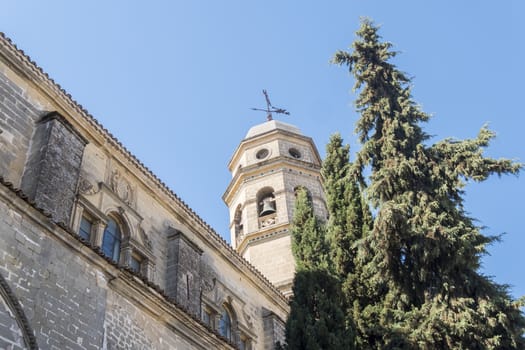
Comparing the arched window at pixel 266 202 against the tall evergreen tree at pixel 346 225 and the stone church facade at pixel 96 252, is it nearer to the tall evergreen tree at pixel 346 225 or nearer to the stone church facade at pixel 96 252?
the stone church facade at pixel 96 252

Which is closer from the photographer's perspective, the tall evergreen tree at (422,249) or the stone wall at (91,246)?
the stone wall at (91,246)

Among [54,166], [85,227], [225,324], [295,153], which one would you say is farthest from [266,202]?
[54,166]

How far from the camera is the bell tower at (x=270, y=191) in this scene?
21094mm

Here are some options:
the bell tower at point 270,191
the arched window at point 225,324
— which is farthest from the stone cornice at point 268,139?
the arched window at point 225,324

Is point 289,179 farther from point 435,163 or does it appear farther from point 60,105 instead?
point 60,105

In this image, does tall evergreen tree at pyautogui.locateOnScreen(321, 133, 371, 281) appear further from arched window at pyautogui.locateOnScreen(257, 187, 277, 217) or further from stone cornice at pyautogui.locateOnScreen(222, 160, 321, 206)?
stone cornice at pyautogui.locateOnScreen(222, 160, 321, 206)

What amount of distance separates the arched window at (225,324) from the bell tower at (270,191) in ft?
14.9

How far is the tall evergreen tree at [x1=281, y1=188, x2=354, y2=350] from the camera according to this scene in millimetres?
11945

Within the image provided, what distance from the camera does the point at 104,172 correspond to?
12.9 m

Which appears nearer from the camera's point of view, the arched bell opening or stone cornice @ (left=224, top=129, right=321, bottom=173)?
the arched bell opening

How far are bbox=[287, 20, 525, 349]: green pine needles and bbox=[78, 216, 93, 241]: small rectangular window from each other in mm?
4223

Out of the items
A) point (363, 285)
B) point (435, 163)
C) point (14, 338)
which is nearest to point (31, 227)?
point (14, 338)

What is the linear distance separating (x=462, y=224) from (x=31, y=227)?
308 inches

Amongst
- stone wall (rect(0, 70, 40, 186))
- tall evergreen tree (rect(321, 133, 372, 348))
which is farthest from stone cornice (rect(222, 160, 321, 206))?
stone wall (rect(0, 70, 40, 186))
